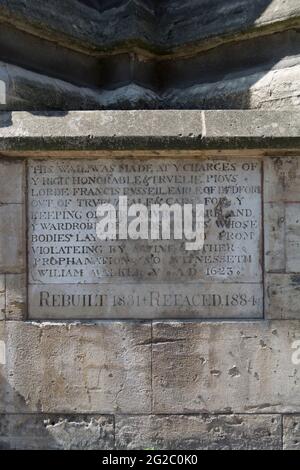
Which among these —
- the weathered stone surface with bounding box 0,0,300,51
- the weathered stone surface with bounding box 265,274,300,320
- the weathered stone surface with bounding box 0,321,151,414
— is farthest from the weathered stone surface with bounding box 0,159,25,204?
the weathered stone surface with bounding box 265,274,300,320

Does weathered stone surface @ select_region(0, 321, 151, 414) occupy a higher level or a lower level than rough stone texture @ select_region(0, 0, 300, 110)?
lower

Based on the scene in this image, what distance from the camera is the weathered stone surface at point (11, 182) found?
13.4ft

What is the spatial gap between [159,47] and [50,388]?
291cm

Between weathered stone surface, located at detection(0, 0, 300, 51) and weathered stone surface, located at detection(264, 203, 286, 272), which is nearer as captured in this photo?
weathered stone surface, located at detection(264, 203, 286, 272)

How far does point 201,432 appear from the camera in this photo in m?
3.99

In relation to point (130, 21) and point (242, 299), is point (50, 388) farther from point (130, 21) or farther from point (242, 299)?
point (130, 21)

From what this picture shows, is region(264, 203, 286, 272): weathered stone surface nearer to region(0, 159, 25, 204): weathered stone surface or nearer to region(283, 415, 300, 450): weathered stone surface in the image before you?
region(283, 415, 300, 450): weathered stone surface

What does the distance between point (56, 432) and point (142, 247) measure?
4.66ft

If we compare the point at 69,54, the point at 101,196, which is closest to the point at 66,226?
the point at 101,196

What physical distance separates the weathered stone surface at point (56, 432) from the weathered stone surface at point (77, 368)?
0.06 meters

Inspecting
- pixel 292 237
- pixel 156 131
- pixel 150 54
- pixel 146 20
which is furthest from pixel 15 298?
pixel 146 20

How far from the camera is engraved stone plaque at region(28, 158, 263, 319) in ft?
13.4

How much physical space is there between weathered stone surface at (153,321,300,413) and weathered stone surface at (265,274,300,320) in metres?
0.07

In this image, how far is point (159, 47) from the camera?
489 cm
